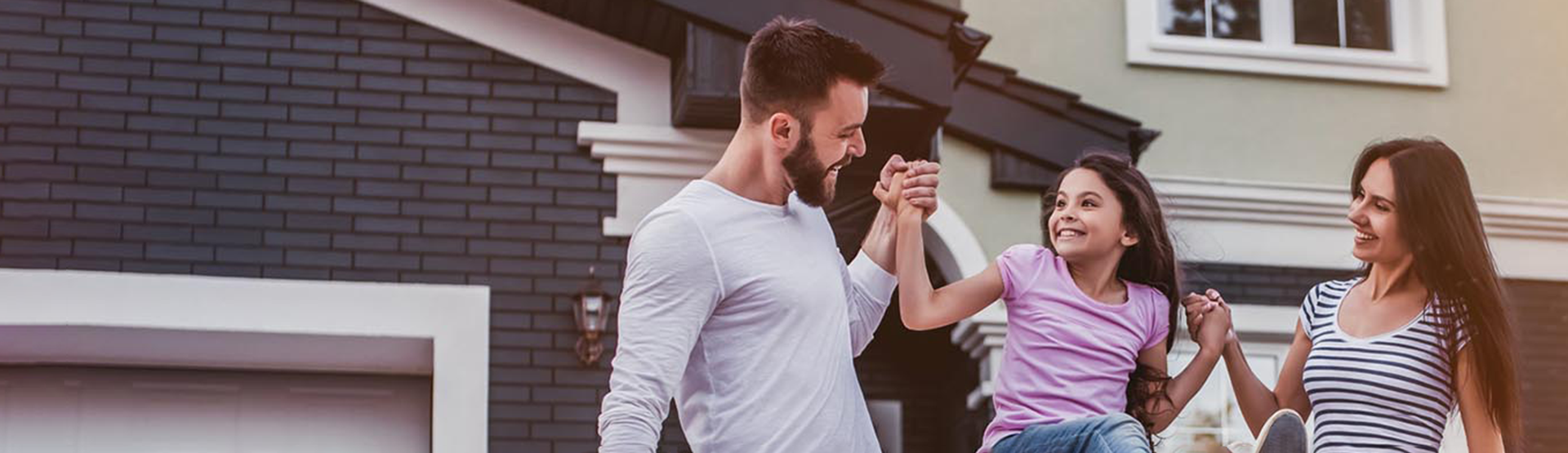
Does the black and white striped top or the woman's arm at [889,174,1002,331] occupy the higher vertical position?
the woman's arm at [889,174,1002,331]

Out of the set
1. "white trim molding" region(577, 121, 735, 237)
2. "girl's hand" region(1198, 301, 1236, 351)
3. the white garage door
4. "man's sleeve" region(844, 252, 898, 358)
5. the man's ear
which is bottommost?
the white garage door

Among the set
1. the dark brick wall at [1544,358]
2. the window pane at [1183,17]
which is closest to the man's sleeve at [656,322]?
the window pane at [1183,17]

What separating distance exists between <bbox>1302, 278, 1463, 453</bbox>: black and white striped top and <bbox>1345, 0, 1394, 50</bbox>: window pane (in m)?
6.21

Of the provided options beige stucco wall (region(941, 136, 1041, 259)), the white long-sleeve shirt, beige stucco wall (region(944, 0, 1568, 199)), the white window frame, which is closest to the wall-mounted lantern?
beige stucco wall (region(941, 136, 1041, 259))

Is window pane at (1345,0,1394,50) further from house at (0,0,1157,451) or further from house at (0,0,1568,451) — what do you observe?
house at (0,0,1157,451)

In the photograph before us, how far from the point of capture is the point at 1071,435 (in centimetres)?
404

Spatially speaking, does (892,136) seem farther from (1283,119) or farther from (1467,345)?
(1467,345)

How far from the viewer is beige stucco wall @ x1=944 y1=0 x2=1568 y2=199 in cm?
962

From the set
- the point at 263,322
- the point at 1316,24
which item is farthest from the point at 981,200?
the point at 263,322

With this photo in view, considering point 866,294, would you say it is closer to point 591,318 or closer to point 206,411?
point 591,318

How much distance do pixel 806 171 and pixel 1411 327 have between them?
4.16 ft

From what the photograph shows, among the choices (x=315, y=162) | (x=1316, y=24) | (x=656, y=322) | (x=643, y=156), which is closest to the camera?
(x=656, y=322)

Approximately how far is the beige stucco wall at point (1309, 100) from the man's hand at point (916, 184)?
550 cm

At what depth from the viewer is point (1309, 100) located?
986cm
